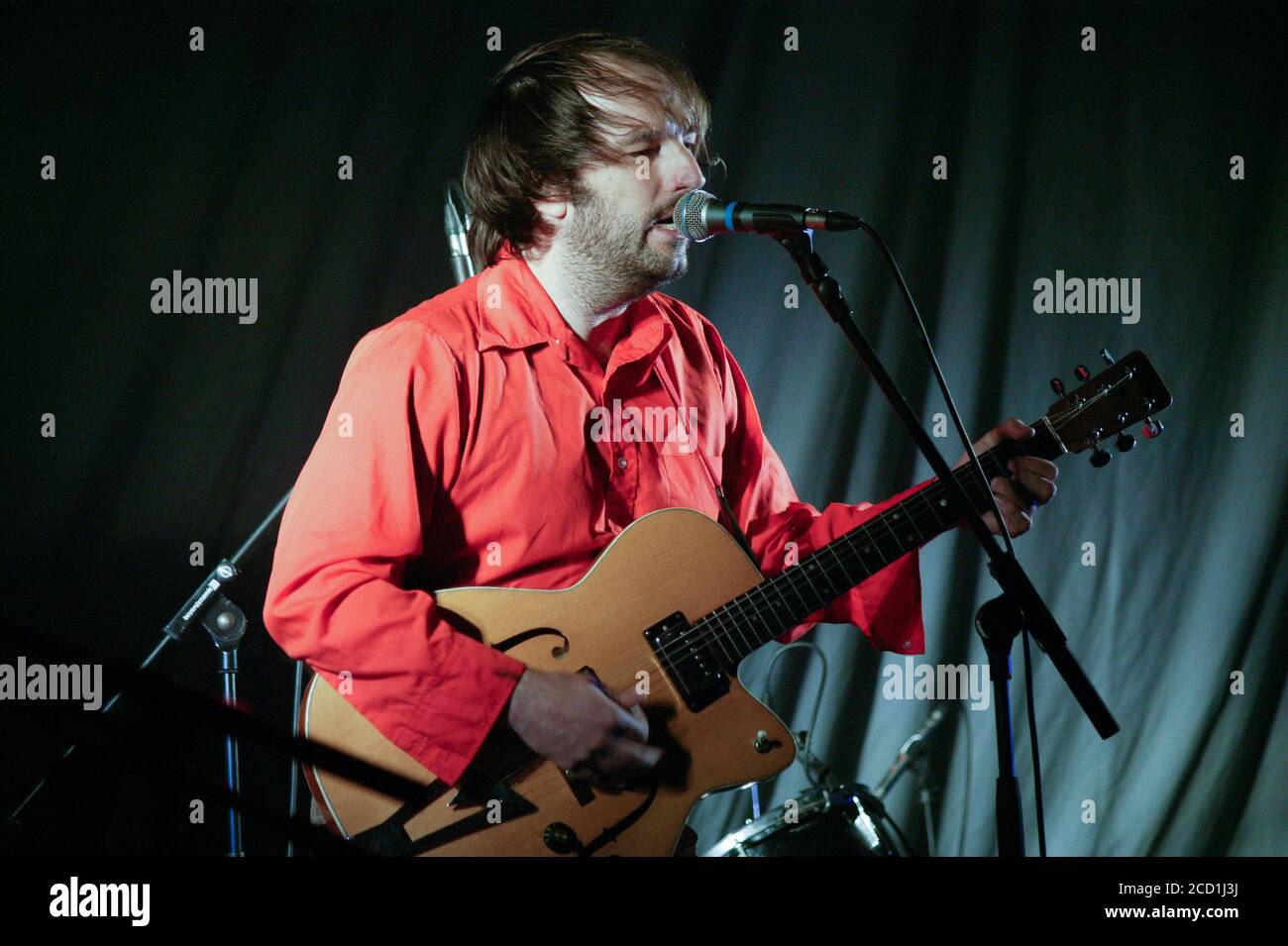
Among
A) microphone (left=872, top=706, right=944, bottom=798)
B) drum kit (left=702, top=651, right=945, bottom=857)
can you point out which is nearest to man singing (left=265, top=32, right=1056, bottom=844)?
drum kit (left=702, top=651, right=945, bottom=857)

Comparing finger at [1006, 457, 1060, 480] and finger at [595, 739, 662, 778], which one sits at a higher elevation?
finger at [1006, 457, 1060, 480]

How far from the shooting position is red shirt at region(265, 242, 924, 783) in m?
1.85

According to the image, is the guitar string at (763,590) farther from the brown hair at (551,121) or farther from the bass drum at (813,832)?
the brown hair at (551,121)

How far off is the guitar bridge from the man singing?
96 millimetres

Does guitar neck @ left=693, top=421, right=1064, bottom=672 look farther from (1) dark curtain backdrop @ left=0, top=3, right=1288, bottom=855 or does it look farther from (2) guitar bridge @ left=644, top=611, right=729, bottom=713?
(1) dark curtain backdrop @ left=0, top=3, right=1288, bottom=855

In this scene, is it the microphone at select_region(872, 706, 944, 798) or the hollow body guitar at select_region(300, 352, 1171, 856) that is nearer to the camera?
the hollow body guitar at select_region(300, 352, 1171, 856)

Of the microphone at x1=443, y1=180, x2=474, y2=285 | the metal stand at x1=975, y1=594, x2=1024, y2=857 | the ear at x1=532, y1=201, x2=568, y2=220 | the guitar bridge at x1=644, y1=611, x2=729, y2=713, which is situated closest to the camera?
the metal stand at x1=975, y1=594, x2=1024, y2=857

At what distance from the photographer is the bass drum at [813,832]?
2.35 m

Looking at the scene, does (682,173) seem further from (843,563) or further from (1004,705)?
(1004,705)

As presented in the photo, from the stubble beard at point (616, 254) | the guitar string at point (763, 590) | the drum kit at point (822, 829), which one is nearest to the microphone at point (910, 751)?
the drum kit at point (822, 829)

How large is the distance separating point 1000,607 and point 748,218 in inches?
29.9

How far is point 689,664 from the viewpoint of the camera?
1995 mm

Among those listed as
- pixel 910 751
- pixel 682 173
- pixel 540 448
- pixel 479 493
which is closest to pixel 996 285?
pixel 682 173
